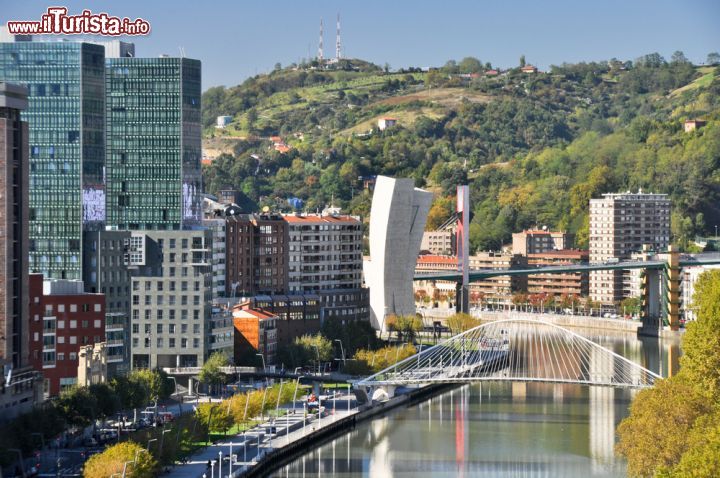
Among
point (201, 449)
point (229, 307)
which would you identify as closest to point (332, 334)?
point (229, 307)

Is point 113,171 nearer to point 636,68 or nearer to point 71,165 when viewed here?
point 71,165

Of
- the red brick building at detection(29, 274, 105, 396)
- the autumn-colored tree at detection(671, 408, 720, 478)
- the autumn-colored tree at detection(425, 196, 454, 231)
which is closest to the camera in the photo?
the autumn-colored tree at detection(671, 408, 720, 478)

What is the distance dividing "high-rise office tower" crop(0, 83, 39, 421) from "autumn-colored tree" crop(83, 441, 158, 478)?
21.6 ft

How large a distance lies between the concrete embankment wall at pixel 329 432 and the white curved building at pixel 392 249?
→ 58.8 feet

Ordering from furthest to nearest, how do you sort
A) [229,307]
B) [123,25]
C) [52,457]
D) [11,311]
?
[229,307] < [123,25] < [11,311] < [52,457]

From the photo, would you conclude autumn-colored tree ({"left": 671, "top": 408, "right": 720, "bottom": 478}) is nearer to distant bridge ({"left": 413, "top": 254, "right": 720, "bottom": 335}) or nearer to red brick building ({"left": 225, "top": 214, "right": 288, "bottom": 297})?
red brick building ({"left": 225, "top": 214, "right": 288, "bottom": 297})

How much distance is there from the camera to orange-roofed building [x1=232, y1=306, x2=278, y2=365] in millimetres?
66000

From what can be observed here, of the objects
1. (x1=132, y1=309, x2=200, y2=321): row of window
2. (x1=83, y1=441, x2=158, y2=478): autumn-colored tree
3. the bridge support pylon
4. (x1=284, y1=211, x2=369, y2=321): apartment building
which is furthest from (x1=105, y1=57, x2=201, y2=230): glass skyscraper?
the bridge support pylon

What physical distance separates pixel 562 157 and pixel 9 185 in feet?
340

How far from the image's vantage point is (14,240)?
49062 mm

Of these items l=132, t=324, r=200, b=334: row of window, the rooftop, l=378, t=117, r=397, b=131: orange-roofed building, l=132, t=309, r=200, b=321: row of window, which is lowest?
l=132, t=324, r=200, b=334: row of window

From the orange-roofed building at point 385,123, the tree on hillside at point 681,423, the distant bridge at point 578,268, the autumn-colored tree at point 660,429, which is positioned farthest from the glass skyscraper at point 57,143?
the orange-roofed building at point 385,123

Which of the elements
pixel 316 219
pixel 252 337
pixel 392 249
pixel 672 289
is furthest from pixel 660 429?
pixel 672 289

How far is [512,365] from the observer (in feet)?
227
